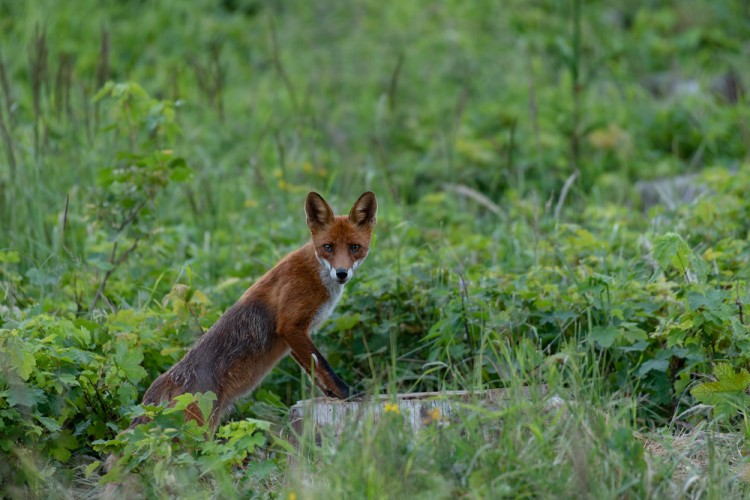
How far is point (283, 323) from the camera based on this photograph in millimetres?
5012

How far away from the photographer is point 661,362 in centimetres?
514

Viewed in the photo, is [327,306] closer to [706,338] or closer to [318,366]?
[318,366]

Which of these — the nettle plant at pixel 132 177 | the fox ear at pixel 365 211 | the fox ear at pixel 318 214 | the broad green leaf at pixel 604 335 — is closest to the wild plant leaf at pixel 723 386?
the broad green leaf at pixel 604 335

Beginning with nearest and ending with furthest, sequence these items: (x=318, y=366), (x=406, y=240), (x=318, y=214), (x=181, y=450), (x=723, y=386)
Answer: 1. (x=181, y=450)
2. (x=723, y=386)
3. (x=318, y=366)
4. (x=318, y=214)
5. (x=406, y=240)

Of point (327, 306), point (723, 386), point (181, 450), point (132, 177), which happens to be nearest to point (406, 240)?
point (132, 177)

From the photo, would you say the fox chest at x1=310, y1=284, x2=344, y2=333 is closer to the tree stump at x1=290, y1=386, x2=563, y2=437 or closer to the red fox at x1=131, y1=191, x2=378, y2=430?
the red fox at x1=131, y1=191, x2=378, y2=430

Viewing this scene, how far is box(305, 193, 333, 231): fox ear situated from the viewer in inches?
201

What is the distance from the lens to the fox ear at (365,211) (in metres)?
5.14

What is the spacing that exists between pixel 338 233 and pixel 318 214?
0.51ft

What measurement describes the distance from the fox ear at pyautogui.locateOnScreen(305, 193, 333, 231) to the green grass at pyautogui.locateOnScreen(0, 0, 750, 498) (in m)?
0.79

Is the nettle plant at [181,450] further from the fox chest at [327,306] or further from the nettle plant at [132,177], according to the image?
the nettle plant at [132,177]

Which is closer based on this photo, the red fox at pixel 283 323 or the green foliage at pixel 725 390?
the green foliage at pixel 725 390

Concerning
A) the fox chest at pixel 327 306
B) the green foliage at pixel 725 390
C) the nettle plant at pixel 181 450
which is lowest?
the green foliage at pixel 725 390

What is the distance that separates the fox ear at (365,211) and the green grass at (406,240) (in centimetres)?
A: 73
